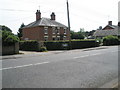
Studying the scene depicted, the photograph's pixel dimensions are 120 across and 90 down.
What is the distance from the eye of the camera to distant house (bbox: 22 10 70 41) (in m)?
36.6

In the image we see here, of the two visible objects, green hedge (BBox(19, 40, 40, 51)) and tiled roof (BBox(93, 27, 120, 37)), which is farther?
tiled roof (BBox(93, 27, 120, 37))

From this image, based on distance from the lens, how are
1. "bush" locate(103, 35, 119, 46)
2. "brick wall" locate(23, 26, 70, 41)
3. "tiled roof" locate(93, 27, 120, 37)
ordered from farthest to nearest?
1. "tiled roof" locate(93, 27, 120, 37)
2. "bush" locate(103, 35, 119, 46)
3. "brick wall" locate(23, 26, 70, 41)

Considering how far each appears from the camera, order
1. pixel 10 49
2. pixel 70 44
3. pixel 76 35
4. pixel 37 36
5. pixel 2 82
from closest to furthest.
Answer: pixel 2 82 → pixel 10 49 → pixel 70 44 → pixel 37 36 → pixel 76 35

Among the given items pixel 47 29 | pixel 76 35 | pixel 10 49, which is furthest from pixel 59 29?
pixel 76 35

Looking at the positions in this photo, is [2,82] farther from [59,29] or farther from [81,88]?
[59,29]

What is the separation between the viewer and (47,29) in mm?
37469

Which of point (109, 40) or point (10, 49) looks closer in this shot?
point (10, 49)

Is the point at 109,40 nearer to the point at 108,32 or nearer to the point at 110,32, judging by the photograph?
the point at 110,32

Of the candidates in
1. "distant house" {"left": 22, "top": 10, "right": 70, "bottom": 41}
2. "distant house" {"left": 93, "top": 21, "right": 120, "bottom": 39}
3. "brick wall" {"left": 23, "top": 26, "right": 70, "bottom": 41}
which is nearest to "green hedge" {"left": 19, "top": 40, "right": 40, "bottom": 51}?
"brick wall" {"left": 23, "top": 26, "right": 70, "bottom": 41}

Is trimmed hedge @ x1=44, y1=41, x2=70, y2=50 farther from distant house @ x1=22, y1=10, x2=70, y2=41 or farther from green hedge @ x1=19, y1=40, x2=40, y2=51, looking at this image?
distant house @ x1=22, y1=10, x2=70, y2=41

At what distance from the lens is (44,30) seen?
37031 millimetres

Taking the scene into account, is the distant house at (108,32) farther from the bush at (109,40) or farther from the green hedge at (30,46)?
the green hedge at (30,46)

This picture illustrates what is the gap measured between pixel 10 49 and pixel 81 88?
46.0 feet

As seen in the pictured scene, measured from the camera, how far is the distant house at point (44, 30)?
36562mm
